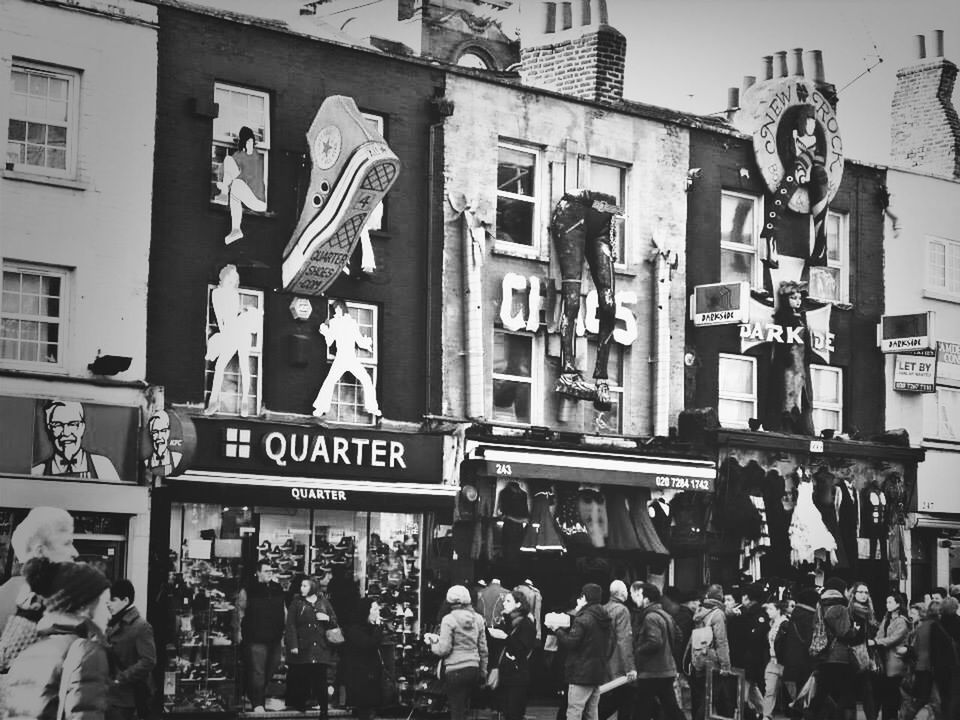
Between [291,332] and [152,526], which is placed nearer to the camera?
[152,526]

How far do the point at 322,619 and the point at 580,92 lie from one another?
12.0 meters

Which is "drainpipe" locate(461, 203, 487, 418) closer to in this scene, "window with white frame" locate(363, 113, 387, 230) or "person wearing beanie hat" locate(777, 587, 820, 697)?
"window with white frame" locate(363, 113, 387, 230)

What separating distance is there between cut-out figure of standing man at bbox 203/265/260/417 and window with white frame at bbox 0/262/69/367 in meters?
2.30

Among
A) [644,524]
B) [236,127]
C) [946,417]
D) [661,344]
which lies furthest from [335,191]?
[946,417]

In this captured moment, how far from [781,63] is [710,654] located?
14116mm

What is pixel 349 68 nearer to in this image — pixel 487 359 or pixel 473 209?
pixel 473 209

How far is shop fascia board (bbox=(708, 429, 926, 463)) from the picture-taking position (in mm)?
30953

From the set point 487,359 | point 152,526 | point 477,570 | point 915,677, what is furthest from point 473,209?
point 915,677

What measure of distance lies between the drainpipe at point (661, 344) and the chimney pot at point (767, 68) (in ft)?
15.0

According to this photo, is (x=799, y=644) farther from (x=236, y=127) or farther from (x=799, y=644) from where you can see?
(x=236, y=127)

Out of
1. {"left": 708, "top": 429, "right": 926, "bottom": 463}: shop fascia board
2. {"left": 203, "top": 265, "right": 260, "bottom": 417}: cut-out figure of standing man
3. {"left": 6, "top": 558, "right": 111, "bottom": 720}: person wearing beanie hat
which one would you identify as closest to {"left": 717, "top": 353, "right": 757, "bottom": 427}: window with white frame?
{"left": 708, "top": 429, "right": 926, "bottom": 463}: shop fascia board

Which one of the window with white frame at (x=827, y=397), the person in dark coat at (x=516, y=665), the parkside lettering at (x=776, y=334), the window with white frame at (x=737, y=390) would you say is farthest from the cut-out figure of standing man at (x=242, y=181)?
the window with white frame at (x=827, y=397)

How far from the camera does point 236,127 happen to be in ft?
86.6

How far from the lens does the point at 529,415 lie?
2947 cm
